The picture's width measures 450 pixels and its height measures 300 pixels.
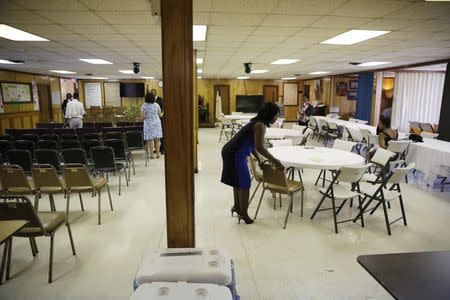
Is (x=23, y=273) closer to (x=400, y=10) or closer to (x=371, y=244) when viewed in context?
(x=371, y=244)

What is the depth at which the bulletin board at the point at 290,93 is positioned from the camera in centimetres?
1739

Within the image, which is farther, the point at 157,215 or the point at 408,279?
the point at 157,215

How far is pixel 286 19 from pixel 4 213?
3693 millimetres

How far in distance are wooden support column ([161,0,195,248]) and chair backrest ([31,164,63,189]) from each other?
7.17ft

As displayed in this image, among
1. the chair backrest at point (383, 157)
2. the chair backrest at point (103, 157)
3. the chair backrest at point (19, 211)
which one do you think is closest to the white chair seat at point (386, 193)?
the chair backrest at point (383, 157)

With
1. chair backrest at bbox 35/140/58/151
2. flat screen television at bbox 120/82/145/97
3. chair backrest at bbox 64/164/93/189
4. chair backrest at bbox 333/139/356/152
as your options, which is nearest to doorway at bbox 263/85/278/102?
flat screen television at bbox 120/82/145/97

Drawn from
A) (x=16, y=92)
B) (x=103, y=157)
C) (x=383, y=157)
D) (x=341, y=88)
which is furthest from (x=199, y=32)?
(x=341, y=88)

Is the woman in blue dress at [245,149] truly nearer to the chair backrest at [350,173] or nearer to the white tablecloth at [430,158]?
the chair backrest at [350,173]

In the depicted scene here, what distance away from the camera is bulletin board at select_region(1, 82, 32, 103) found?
10.6m

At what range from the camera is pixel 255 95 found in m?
16.6

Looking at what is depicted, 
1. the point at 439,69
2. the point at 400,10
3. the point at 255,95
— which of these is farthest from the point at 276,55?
the point at 255,95

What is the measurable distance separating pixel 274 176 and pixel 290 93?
14450 mm

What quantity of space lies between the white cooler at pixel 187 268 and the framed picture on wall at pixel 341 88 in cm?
1368

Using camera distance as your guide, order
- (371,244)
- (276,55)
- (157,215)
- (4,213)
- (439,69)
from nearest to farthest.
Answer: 1. (4,213)
2. (371,244)
3. (157,215)
4. (276,55)
5. (439,69)
